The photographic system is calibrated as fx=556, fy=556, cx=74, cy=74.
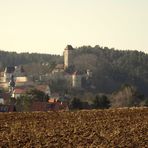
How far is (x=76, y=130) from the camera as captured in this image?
1664cm

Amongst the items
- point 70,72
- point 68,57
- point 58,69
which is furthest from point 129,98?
point 68,57

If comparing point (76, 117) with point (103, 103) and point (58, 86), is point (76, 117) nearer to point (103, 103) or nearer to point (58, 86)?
point (103, 103)

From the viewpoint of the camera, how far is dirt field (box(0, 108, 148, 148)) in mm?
14477

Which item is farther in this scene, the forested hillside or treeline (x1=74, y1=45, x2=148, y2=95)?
the forested hillside

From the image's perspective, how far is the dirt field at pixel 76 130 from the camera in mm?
14477

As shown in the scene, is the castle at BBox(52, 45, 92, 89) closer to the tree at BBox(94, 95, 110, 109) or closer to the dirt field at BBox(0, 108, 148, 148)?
the tree at BBox(94, 95, 110, 109)

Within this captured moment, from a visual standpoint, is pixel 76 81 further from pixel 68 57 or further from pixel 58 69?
pixel 68 57

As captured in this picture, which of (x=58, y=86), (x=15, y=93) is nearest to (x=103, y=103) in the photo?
(x=15, y=93)

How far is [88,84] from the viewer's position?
152875 mm

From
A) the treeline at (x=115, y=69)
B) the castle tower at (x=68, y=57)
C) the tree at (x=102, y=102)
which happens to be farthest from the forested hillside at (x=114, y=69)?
the tree at (x=102, y=102)

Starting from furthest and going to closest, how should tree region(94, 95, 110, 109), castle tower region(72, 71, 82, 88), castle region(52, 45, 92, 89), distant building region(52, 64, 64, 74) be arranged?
distant building region(52, 64, 64, 74), castle region(52, 45, 92, 89), castle tower region(72, 71, 82, 88), tree region(94, 95, 110, 109)

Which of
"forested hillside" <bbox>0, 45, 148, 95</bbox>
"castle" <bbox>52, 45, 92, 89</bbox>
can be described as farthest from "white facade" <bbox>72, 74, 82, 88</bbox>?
"forested hillside" <bbox>0, 45, 148, 95</bbox>

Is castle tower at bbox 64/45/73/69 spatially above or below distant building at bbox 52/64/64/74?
above

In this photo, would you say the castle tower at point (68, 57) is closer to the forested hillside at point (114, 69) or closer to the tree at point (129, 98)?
the forested hillside at point (114, 69)
